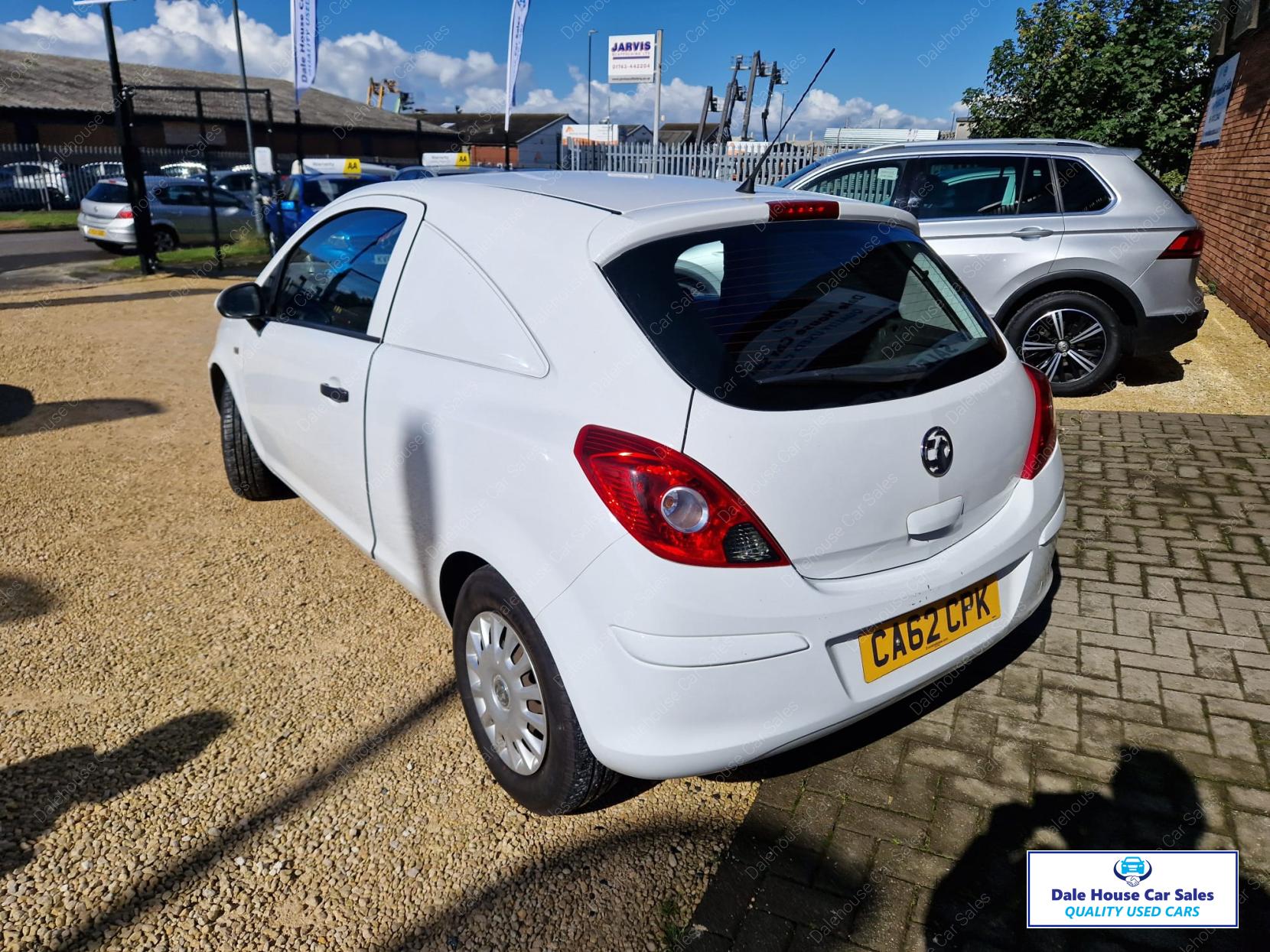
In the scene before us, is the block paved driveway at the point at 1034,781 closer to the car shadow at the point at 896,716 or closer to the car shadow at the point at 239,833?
the car shadow at the point at 896,716

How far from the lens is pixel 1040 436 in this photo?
8.92ft

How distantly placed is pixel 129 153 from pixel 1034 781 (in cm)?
1449

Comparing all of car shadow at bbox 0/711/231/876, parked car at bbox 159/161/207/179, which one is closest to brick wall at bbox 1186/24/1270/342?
car shadow at bbox 0/711/231/876

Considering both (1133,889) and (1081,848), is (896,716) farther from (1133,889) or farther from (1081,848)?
(1133,889)

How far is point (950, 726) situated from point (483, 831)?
5.07 feet

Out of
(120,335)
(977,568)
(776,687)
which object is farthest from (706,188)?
(120,335)

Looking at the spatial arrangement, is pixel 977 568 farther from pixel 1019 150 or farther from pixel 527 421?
pixel 1019 150

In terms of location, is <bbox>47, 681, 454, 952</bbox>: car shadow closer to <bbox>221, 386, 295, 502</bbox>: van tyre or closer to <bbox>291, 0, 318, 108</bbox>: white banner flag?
<bbox>221, 386, 295, 502</bbox>: van tyre

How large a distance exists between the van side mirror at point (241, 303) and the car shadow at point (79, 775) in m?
1.72

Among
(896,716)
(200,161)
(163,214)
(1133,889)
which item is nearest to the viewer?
(1133,889)

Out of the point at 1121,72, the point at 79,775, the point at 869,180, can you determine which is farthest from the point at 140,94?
the point at 79,775

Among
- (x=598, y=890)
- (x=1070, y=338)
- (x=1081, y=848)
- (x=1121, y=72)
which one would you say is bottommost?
(x=598, y=890)

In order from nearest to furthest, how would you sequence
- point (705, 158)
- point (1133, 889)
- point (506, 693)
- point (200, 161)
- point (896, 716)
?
point (1133, 889) → point (506, 693) → point (896, 716) → point (705, 158) → point (200, 161)

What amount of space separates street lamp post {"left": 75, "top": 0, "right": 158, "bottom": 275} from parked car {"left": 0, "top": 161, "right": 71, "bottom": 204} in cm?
2080
